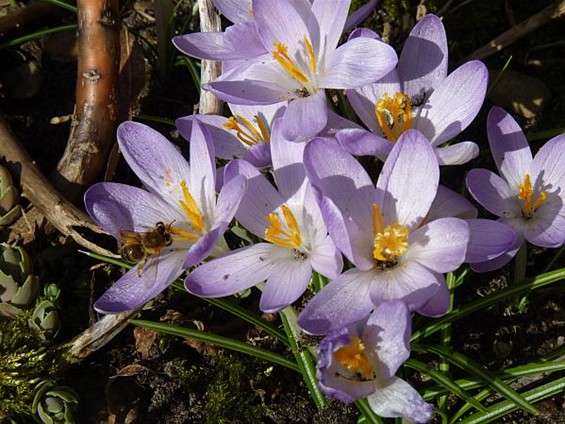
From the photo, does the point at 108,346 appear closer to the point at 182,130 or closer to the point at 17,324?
the point at 17,324

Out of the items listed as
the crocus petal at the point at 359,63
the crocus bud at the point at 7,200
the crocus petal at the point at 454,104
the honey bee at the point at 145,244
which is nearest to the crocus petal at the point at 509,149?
the crocus petal at the point at 454,104

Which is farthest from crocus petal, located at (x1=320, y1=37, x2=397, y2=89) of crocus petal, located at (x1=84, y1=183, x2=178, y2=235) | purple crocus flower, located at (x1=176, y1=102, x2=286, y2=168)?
crocus petal, located at (x1=84, y1=183, x2=178, y2=235)

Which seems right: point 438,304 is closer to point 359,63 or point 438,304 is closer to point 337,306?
point 337,306

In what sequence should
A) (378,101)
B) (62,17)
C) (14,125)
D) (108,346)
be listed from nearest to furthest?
(378,101) < (108,346) < (14,125) < (62,17)

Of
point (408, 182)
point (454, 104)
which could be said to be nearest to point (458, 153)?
point (408, 182)

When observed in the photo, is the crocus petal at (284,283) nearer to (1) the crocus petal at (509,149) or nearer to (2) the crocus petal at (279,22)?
(2) the crocus petal at (279,22)

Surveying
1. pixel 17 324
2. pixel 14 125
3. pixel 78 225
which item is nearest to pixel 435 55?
pixel 78 225
